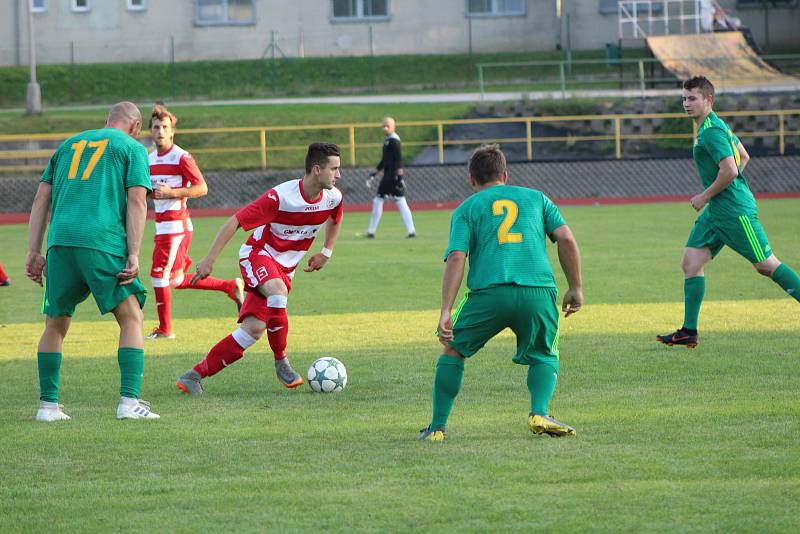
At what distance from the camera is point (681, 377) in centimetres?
819

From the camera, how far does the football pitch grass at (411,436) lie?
5.09m

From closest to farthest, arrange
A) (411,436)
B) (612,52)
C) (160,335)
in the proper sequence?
(411,436)
(160,335)
(612,52)

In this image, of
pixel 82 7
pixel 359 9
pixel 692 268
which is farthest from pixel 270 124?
pixel 692 268

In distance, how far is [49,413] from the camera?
722 centimetres

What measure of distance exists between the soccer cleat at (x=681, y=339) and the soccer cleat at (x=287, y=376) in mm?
3041

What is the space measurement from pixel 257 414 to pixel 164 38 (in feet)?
136

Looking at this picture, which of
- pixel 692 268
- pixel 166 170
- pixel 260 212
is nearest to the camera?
pixel 260 212

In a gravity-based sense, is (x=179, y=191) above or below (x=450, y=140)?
above

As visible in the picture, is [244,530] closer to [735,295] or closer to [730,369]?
[730,369]

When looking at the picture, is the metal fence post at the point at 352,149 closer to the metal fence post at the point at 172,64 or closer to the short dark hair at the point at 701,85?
the metal fence post at the point at 172,64

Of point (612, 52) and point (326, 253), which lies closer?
point (326, 253)

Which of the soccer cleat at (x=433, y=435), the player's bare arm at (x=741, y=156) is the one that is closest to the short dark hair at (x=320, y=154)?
the soccer cleat at (x=433, y=435)

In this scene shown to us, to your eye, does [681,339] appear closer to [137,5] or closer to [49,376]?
[49,376]

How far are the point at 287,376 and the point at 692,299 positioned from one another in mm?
3383
